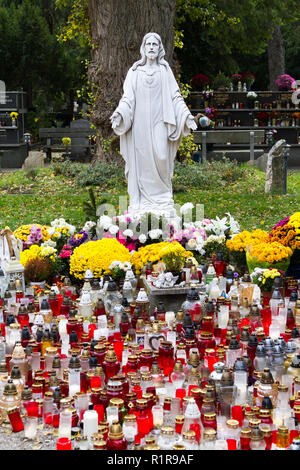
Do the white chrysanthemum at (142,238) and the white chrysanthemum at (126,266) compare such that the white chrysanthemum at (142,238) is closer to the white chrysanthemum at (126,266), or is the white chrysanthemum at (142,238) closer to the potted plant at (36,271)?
the white chrysanthemum at (126,266)

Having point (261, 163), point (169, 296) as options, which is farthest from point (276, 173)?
point (169, 296)

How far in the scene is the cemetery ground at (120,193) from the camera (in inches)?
524

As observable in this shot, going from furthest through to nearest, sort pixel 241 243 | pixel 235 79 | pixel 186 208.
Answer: pixel 235 79 → pixel 186 208 → pixel 241 243

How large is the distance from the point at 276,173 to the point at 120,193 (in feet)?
10.8

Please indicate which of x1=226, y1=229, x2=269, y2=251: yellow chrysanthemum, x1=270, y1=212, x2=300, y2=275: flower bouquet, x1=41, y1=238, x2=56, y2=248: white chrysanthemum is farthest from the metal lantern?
x1=270, y1=212, x2=300, y2=275: flower bouquet

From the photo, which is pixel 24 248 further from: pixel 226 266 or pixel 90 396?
pixel 90 396

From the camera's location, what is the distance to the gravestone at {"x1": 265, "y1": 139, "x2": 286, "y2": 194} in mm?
15305

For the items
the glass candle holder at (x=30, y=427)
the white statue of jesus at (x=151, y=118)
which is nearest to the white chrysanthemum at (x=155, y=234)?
the white statue of jesus at (x=151, y=118)

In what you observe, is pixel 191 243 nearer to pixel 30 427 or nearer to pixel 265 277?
pixel 265 277

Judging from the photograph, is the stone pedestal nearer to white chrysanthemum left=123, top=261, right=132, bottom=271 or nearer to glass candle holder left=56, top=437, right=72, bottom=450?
white chrysanthemum left=123, top=261, right=132, bottom=271

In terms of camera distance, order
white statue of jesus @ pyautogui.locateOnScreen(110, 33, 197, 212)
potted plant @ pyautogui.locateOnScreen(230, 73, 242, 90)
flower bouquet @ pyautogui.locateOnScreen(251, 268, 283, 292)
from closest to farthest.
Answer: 1. flower bouquet @ pyautogui.locateOnScreen(251, 268, 283, 292)
2. white statue of jesus @ pyautogui.locateOnScreen(110, 33, 197, 212)
3. potted plant @ pyautogui.locateOnScreen(230, 73, 242, 90)

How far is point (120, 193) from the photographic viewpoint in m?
15.1

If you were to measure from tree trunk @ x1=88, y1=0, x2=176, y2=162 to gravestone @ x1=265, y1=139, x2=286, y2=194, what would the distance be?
10.7ft

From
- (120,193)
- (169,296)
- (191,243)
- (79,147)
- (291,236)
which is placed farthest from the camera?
(79,147)
